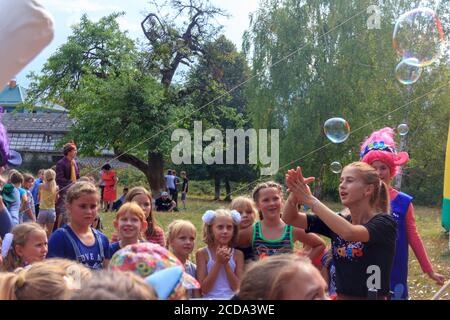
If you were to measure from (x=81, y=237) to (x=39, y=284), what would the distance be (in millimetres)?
1700

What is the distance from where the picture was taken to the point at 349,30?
21.5 m

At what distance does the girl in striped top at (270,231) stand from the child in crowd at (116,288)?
251cm

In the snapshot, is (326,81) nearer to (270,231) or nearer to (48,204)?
(48,204)

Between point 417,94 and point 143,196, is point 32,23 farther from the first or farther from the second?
point 417,94

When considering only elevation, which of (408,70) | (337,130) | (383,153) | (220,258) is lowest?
(220,258)

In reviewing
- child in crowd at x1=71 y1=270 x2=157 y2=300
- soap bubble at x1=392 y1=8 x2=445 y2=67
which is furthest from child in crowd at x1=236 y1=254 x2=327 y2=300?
soap bubble at x1=392 y1=8 x2=445 y2=67

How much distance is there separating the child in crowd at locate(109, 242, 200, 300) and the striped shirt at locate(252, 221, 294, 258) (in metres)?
2.10

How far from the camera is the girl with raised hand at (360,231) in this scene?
3.18m

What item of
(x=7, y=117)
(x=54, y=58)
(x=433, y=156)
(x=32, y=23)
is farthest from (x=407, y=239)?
(x=7, y=117)

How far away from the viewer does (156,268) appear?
1.97 metres

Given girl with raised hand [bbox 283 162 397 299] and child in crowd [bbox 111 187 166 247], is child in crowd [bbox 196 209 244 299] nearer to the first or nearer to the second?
child in crowd [bbox 111 187 166 247]

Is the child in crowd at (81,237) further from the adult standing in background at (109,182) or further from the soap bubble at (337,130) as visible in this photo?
the adult standing in background at (109,182)

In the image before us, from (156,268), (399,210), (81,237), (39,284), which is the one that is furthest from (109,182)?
(156,268)

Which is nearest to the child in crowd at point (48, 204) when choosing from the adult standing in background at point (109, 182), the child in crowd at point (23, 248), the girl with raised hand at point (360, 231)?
the adult standing in background at point (109, 182)
